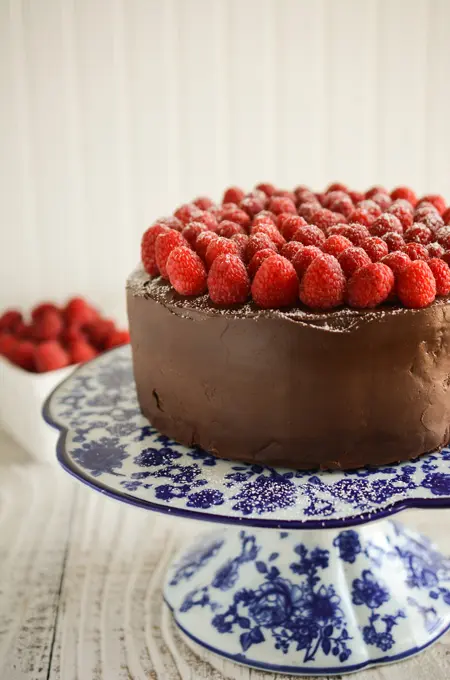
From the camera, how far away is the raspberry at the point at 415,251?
147 centimetres

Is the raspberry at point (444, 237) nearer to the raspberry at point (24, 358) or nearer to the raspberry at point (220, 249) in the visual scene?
the raspberry at point (220, 249)

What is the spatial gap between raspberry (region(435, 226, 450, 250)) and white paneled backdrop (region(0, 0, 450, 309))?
1684 millimetres

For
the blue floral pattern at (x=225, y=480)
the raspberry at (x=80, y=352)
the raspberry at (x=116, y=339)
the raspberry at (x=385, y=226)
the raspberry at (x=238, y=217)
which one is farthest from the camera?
the raspberry at (x=116, y=339)

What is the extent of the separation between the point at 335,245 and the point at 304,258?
0.26 ft

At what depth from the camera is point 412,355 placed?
A: 1395 millimetres

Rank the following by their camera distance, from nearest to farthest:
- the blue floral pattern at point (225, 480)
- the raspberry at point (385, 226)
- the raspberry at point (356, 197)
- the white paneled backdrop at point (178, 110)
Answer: the blue floral pattern at point (225, 480) < the raspberry at point (385, 226) < the raspberry at point (356, 197) < the white paneled backdrop at point (178, 110)

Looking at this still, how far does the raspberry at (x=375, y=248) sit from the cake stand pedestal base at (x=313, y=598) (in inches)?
23.5

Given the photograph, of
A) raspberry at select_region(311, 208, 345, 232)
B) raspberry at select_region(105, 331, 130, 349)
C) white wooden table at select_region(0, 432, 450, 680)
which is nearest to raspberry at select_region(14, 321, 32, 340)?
raspberry at select_region(105, 331, 130, 349)

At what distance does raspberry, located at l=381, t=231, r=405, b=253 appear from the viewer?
1.52 m

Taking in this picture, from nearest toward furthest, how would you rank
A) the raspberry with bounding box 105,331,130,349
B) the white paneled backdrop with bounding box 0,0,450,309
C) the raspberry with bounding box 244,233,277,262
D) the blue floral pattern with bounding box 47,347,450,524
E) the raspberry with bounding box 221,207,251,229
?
the blue floral pattern with bounding box 47,347,450,524 → the raspberry with bounding box 244,233,277,262 → the raspberry with bounding box 221,207,251,229 → the raspberry with bounding box 105,331,130,349 → the white paneled backdrop with bounding box 0,0,450,309

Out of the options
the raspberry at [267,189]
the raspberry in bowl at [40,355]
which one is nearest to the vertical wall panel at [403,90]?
the raspberry at [267,189]

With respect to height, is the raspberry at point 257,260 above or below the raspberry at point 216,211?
below

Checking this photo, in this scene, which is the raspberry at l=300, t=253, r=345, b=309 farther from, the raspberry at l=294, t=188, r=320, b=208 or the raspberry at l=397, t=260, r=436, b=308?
the raspberry at l=294, t=188, r=320, b=208

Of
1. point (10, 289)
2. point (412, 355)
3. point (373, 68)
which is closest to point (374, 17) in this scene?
point (373, 68)
